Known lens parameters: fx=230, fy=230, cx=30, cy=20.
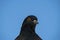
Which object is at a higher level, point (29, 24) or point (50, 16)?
point (50, 16)

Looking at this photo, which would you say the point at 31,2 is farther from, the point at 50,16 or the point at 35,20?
the point at 35,20

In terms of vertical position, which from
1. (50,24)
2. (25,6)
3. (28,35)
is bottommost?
(28,35)

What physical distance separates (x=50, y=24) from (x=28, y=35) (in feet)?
1.66

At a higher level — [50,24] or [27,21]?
[50,24]

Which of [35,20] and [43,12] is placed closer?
[35,20]

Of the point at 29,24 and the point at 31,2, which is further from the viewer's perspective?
the point at 31,2

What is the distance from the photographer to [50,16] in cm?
174

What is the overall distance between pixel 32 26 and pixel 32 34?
45 mm

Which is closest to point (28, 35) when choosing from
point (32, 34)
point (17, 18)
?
point (32, 34)

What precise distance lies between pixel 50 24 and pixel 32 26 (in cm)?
48

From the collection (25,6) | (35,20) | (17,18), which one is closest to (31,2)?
(25,6)

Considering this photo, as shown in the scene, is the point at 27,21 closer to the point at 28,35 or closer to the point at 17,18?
the point at 28,35

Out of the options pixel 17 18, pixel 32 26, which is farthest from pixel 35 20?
pixel 17 18

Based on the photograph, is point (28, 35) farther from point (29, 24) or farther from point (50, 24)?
point (50, 24)
